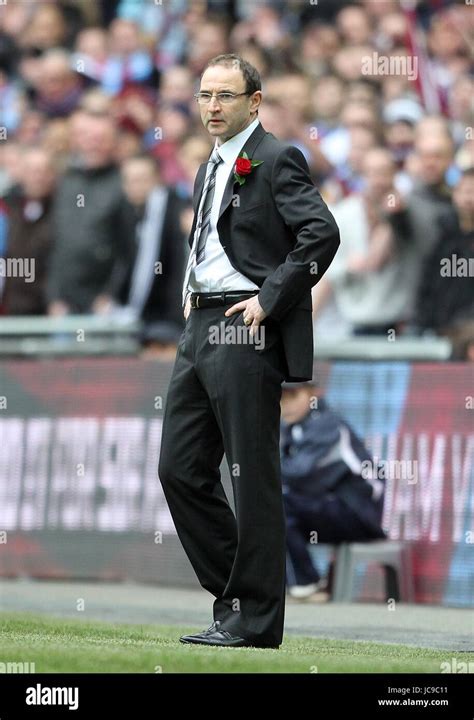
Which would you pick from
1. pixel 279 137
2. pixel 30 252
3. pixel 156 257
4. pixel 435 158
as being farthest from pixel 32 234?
pixel 435 158

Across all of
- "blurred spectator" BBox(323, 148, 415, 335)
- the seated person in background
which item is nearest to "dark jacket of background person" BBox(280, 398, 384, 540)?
the seated person in background

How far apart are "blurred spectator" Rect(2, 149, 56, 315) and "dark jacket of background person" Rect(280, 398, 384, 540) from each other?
356cm

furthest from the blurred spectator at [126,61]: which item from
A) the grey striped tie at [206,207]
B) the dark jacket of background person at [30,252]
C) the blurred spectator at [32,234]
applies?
the grey striped tie at [206,207]

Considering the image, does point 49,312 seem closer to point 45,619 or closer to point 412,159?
point 412,159

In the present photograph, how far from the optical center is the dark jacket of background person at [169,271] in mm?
13453

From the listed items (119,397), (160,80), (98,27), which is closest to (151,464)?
(119,397)

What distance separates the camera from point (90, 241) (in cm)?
1416

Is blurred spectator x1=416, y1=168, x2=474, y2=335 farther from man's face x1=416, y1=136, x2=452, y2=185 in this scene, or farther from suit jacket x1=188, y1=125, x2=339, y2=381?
suit jacket x1=188, y1=125, x2=339, y2=381

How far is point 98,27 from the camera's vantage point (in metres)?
17.2

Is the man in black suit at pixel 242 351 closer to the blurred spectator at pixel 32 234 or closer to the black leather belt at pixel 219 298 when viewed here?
the black leather belt at pixel 219 298

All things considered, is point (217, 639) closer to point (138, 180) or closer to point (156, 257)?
point (156, 257)

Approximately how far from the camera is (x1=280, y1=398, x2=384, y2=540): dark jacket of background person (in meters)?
11.5

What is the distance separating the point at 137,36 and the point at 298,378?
31.3ft

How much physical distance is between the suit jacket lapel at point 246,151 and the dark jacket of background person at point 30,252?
6861 mm
